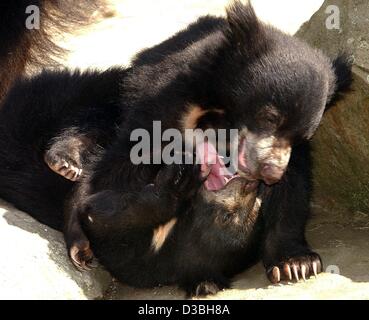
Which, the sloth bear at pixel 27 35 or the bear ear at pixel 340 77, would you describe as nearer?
the bear ear at pixel 340 77

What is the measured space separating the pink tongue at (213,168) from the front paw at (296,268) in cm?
57

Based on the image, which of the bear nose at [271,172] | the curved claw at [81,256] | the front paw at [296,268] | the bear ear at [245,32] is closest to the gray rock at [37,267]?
the curved claw at [81,256]

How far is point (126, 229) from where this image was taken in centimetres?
465

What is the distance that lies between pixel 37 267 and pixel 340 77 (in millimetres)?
2072

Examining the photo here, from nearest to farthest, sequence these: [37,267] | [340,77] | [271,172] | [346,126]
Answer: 1. [271,172]
2. [37,267]
3. [340,77]
4. [346,126]

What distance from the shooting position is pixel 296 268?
4.71m

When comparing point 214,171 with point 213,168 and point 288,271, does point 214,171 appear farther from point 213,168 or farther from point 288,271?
point 288,271

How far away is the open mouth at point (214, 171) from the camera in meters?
4.76

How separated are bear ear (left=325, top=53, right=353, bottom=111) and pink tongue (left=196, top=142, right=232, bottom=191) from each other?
75 centimetres

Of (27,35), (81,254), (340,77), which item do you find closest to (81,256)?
(81,254)

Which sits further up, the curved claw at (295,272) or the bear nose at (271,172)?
the bear nose at (271,172)

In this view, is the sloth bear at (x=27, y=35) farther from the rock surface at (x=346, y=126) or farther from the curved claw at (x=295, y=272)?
the curved claw at (x=295, y=272)

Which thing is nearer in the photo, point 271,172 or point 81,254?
point 271,172

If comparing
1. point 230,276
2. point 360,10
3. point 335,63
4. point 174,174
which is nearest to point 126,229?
point 174,174
